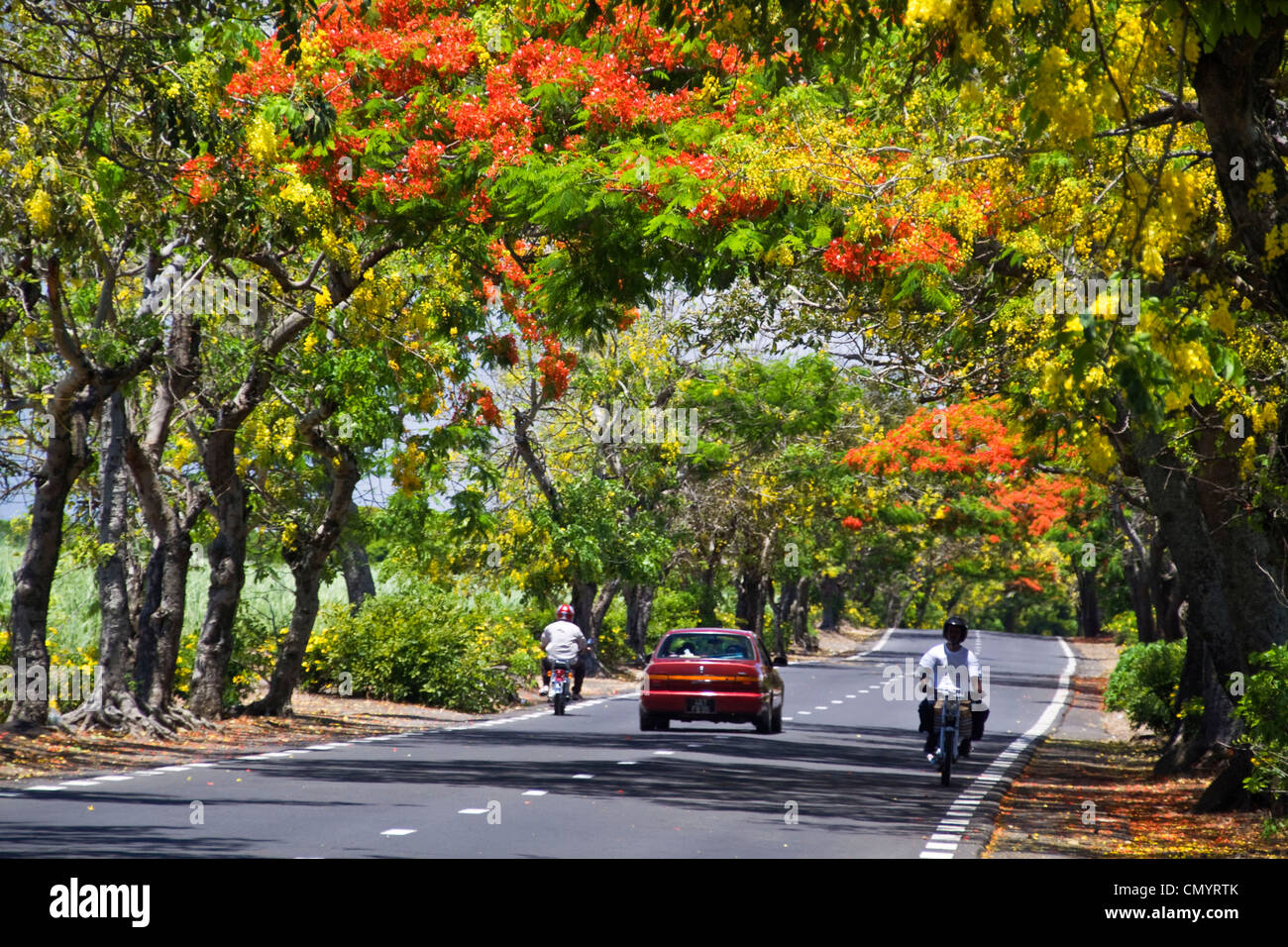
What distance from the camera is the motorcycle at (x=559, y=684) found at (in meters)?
27.6

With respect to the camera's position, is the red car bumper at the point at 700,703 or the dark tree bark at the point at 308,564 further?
the dark tree bark at the point at 308,564

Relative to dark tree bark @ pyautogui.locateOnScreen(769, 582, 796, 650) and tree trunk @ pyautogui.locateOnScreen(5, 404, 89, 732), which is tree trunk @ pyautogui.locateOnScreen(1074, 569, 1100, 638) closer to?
dark tree bark @ pyautogui.locateOnScreen(769, 582, 796, 650)

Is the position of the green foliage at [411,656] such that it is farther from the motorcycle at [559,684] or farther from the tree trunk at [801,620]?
the tree trunk at [801,620]

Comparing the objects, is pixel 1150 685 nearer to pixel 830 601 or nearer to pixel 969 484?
pixel 969 484

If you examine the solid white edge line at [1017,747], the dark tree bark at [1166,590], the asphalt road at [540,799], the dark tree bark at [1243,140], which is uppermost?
the dark tree bark at [1243,140]

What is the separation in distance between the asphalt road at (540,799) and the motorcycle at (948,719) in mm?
281

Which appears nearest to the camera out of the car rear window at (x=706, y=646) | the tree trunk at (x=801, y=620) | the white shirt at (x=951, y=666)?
the white shirt at (x=951, y=666)

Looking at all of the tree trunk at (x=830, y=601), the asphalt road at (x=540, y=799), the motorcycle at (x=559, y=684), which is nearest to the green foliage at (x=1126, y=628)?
the tree trunk at (x=830, y=601)

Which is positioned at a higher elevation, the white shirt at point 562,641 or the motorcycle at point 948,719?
the white shirt at point 562,641

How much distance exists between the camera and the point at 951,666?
56.2 feet

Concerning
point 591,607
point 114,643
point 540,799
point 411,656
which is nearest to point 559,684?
point 411,656

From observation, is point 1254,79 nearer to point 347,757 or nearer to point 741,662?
point 347,757

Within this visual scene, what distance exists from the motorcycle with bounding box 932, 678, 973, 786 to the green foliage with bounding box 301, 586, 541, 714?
45.8ft

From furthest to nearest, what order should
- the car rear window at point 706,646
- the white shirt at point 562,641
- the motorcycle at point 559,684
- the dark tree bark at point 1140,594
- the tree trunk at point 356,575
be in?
the tree trunk at point 356,575 → the dark tree bark at point 1140,594 → the motorcycle at point 559,684 → the white shirt at point 562,641 → the car rear window at point 706,646
